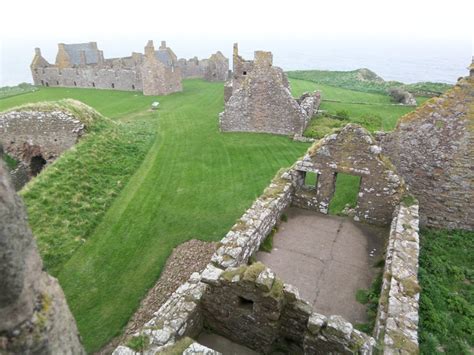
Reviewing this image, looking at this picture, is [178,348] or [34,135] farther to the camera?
[34,135]

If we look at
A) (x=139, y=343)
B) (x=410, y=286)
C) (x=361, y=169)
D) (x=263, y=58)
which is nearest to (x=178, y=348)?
(x=139, y=343)

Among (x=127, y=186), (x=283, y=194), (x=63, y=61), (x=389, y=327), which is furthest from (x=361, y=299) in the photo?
(x=63, y=61)

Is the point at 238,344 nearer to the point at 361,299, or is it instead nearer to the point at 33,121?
the point at 361,299

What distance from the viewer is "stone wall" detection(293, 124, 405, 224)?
885 centimetres

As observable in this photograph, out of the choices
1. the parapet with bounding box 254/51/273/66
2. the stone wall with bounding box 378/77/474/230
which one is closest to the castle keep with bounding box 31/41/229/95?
the parapet with bounding box 254/51/273/66

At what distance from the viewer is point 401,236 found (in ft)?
25.1

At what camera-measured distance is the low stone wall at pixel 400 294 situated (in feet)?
17.4

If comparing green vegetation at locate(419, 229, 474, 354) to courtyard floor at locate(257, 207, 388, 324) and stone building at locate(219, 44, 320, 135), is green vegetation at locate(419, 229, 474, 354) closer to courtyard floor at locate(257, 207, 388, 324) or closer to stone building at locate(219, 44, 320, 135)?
courtyard floor at locate(257, 207, 388, 324)

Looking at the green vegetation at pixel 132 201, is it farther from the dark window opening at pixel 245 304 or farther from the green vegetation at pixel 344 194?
the dark window opening at pixel 245 304

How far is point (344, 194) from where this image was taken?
12781 millimetres

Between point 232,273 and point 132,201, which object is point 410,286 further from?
point 132,201

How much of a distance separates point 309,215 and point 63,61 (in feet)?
160

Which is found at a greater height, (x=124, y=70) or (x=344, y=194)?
(x=124, y=70)

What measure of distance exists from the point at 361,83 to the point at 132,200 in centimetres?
3794
